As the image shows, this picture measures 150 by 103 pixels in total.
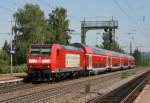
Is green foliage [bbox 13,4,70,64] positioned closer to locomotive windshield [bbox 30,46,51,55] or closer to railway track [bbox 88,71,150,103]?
locomotive windshield [bbox 30,46,51,55]

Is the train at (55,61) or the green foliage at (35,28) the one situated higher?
the green foliage at (35,28)

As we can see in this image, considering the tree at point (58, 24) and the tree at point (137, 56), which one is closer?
the tree at point (58, 24)

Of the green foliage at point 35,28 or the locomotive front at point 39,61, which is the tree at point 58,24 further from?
the locomotive front at point 39,61

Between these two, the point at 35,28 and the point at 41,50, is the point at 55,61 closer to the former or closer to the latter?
the point at 41,50

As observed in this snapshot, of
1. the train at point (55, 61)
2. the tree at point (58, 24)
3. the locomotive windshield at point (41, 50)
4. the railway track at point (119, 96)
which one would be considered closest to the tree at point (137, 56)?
the tree at point (58, 24)

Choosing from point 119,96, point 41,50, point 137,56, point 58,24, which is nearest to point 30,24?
point 58,24

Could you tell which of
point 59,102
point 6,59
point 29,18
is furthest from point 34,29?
point 59,102

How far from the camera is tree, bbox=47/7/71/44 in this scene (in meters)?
90.6

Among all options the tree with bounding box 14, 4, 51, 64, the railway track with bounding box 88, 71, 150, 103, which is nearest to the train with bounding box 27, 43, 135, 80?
the railway track with bounding box 88, 71, 150, 103

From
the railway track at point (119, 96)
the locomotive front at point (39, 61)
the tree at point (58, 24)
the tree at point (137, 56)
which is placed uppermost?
the tree at point (58, 24)

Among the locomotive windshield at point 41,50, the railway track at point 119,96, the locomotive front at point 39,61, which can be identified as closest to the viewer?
the railway track at point 119,96

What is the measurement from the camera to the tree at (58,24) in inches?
3565

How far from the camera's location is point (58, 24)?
9462cm

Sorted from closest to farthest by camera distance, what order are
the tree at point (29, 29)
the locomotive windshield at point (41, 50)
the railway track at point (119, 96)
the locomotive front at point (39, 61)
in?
the railway track at point (119, 96) < the locomotive front at point (39, 61) < the locomotive windshield at point (41, 50) < the tree at point (29, 29)
